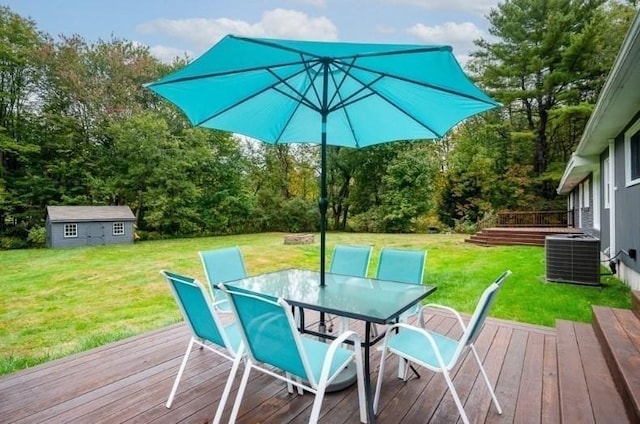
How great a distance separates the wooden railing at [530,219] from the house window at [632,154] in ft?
33.9

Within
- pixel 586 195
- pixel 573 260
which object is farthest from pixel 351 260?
pixel 586 195

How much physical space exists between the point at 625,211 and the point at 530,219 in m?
11.2

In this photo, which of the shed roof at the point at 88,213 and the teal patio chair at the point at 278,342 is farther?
the shed roof at the point at 88,213

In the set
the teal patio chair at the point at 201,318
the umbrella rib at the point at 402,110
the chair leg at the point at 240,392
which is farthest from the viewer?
the umbrella rib at the point at 402,110

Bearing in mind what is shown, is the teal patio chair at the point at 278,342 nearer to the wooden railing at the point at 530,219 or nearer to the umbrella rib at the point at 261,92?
the umbrella rib at the point at 261,92

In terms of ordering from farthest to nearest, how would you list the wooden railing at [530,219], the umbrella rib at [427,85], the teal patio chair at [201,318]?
1. the wooden railing at [530,219]
2. the umbrella rib at [427,85]
3. the teal patio chair at [201,318]

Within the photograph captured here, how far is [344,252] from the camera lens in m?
3.76

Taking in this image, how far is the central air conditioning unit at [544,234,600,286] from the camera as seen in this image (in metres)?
5.59

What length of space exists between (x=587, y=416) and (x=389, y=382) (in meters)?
1.16

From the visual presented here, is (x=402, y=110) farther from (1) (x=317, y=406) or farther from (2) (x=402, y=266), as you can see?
(1) (x=317, y=406)

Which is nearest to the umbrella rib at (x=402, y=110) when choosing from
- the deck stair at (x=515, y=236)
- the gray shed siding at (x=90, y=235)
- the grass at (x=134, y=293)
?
the grass at (x=134, y=293)

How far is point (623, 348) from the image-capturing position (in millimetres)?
2443

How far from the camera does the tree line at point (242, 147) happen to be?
14570 mm

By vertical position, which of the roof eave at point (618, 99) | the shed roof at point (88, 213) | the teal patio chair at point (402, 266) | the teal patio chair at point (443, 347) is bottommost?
the teal patio chair at point (443, 347)
